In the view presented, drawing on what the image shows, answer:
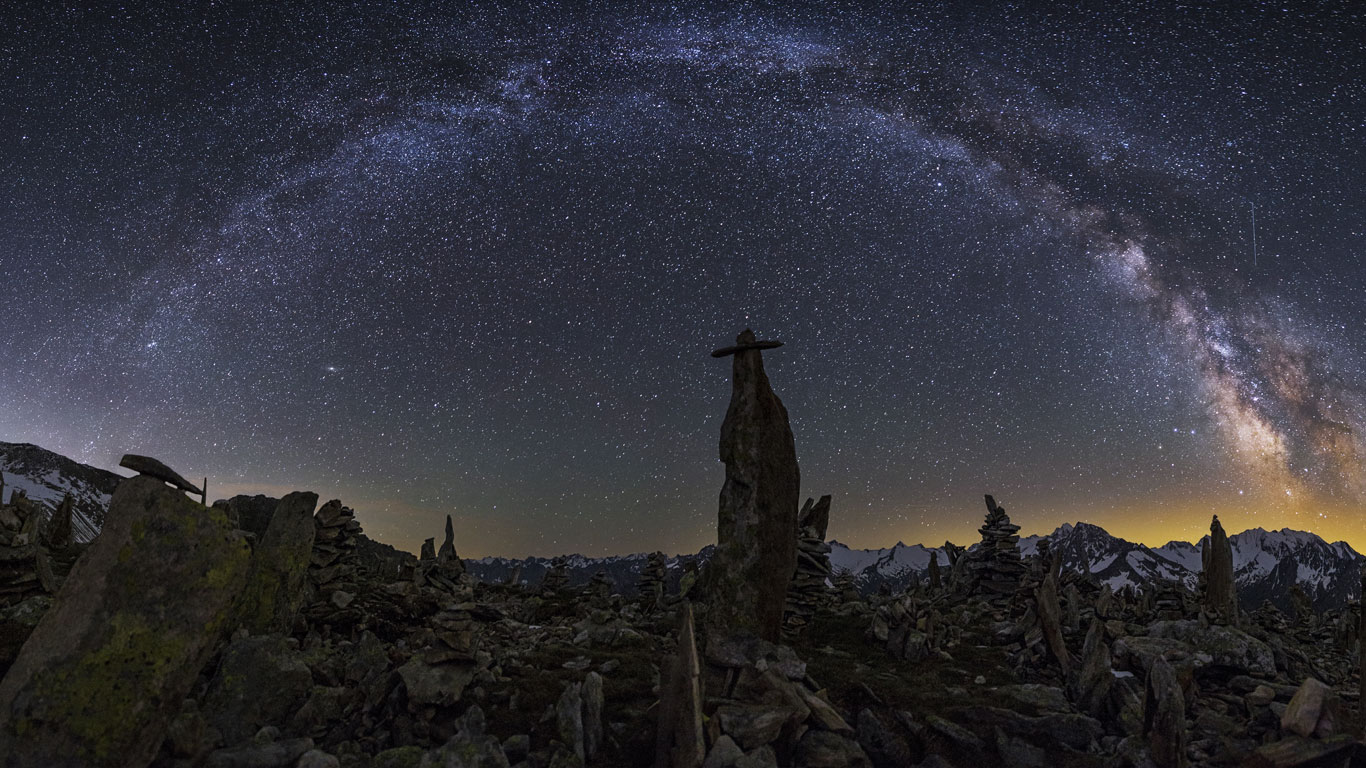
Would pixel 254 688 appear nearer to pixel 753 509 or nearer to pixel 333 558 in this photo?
pixel 753 509

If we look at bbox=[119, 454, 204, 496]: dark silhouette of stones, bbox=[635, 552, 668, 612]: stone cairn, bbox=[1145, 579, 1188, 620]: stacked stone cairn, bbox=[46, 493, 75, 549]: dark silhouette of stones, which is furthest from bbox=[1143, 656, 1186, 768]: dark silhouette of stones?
bbox=[46, 493, 75, 549]: dark silhouette of stones

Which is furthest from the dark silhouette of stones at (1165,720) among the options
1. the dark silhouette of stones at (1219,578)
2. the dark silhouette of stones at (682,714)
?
the dark silhouette of stones at (1219,578)

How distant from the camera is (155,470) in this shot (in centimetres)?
879

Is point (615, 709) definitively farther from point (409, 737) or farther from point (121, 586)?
point (121, 586)

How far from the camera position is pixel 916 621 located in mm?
17891

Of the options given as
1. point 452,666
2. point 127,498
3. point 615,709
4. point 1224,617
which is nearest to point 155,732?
point 127,498

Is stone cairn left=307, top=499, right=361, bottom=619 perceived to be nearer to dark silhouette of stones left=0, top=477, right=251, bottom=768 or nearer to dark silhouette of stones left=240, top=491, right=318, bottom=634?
dark silhouette of stones left=240, top=491, right=318, bottom=634

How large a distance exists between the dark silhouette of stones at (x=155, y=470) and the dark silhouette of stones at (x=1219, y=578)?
30706mm

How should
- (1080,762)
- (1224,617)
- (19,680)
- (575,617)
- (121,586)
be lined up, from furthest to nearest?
(1224,617) < (575,617) < (1080,762) < (121,586) < (19,680)

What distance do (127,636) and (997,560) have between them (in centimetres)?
3006

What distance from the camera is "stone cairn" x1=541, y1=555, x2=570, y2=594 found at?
32.7 meters

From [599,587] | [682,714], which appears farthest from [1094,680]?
[599,587]

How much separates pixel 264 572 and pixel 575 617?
892 cm

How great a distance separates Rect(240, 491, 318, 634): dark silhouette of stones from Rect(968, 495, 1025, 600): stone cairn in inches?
1018
